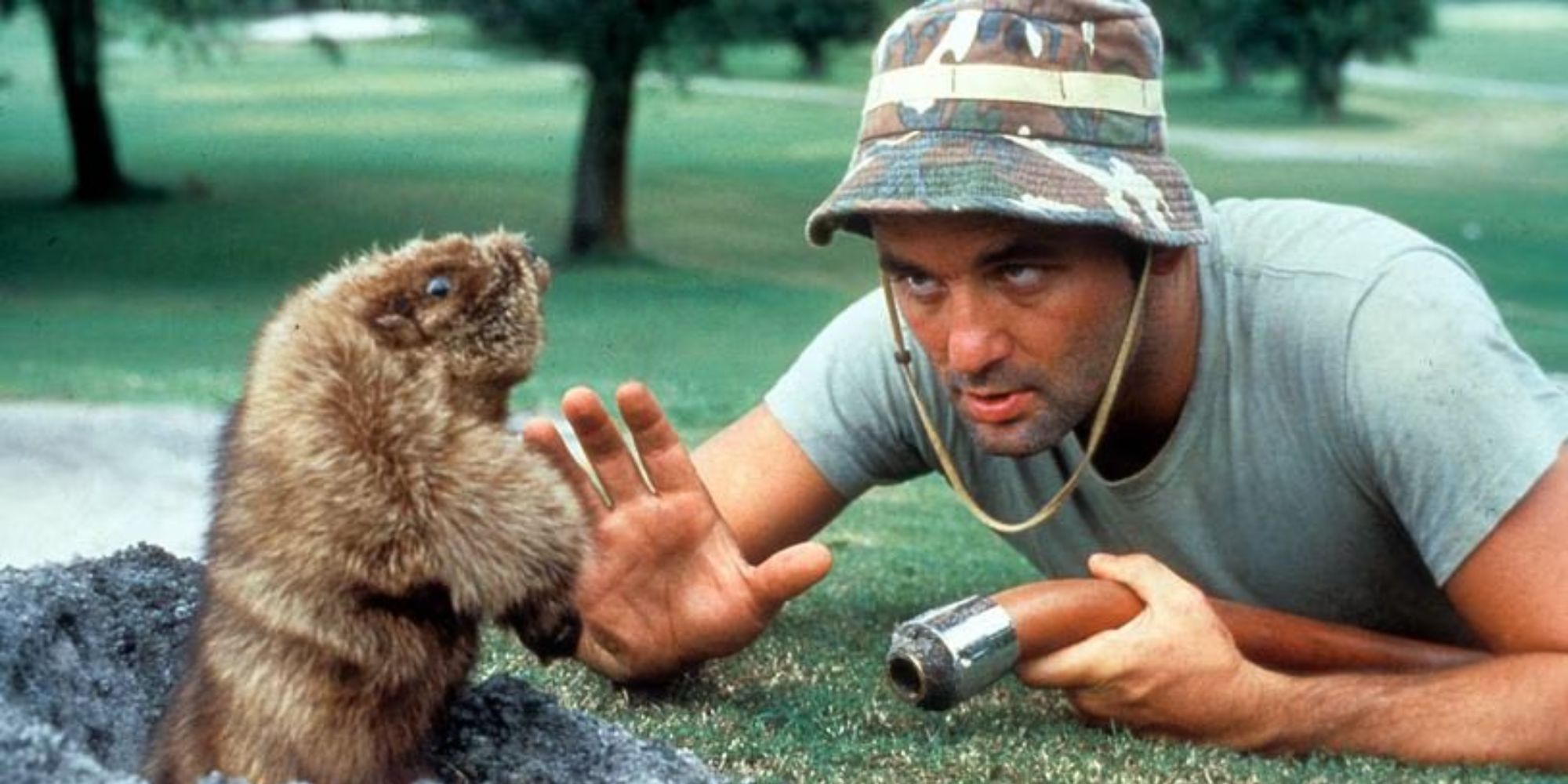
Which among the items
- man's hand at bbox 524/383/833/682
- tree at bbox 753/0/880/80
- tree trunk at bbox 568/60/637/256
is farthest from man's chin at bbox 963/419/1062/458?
tree trunk at bbox 568/60/637/256

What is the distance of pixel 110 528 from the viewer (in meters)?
6.74

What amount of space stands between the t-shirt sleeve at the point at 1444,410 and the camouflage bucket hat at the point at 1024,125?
1.30 ft

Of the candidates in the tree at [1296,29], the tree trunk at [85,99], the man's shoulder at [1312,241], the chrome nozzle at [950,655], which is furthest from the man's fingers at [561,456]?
the tree trunk at [85,99]

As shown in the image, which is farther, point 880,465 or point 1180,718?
point 880,465

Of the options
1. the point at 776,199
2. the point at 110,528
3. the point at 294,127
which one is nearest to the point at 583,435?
the point at 110,528

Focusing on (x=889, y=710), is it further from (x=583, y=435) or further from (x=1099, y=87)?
(x=1099, y=87)

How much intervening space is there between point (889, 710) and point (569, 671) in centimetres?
65

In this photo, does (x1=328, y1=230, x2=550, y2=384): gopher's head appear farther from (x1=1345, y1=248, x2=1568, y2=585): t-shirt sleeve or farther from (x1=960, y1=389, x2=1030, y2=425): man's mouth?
(x1=1345, y1=248, x2=1568, y2=585): t-shirt sleeve

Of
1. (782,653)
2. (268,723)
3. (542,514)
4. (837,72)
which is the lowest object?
(837,72)

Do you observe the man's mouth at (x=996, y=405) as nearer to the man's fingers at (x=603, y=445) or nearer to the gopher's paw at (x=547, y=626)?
the man's fingers at (x=603, y=445)

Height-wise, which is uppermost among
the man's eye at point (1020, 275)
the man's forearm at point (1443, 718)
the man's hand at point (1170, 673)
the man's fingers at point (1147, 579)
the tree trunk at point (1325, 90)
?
the man's eye at point (1020, 275)

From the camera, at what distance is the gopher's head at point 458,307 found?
295 centimetres

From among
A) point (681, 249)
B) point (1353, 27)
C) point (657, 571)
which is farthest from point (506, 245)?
point (1353, 27)

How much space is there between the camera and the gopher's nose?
3.02m
